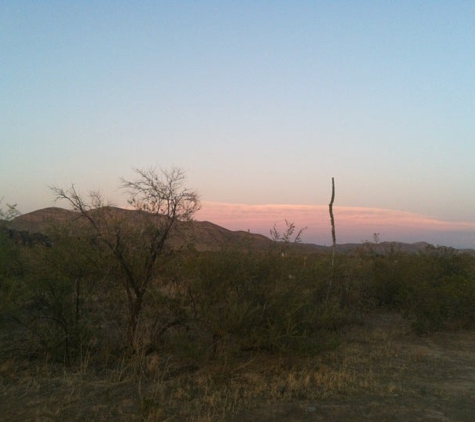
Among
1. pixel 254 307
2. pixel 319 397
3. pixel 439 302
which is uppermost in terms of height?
pixel 254 307

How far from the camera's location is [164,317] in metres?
10.9

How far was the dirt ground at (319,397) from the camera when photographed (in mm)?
7684

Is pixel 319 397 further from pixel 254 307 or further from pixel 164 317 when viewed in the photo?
pixel 164 317

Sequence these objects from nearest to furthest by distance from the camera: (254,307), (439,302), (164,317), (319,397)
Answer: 1. (319,397)
2. (254,307)
3. (164,317)
4. (439,302)

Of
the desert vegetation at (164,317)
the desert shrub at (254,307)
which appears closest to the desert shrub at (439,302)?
the desert vegetation at (164,317)

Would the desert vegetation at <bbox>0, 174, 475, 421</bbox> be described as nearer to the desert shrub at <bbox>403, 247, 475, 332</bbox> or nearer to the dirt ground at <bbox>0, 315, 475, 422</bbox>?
the dirt ground at <bbox>0, 315, 475, 422</bbox>

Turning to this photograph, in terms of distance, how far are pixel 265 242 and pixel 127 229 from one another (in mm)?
2792

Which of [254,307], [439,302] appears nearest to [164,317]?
[254,307]

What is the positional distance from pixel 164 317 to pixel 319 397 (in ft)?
12.0

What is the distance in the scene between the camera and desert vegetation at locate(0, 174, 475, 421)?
930cm

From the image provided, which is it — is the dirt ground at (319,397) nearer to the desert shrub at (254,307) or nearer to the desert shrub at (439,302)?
the desert shrub at (254,307)

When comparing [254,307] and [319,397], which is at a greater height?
[254,307]

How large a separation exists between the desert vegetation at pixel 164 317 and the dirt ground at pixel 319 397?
69 mm

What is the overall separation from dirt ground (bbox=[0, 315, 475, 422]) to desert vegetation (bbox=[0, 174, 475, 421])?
69mm
